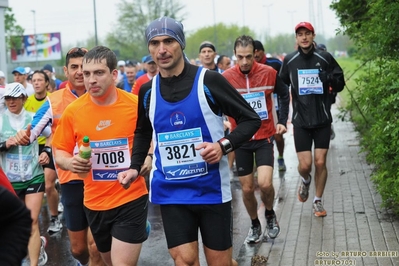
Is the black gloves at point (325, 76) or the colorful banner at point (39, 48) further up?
the colorful banner at point (39, 48)

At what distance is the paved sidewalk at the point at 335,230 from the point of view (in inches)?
264

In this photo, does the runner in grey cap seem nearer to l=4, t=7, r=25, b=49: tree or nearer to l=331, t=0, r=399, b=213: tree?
l=331, t=0, r=399, b=213: tree

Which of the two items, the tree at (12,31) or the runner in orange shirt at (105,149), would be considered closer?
the runner in orange shirt at (105,149)

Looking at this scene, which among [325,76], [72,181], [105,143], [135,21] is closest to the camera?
[105,143]

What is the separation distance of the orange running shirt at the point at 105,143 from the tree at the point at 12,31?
58.8 meters

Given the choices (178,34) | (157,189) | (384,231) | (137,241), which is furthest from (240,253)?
(178,34)

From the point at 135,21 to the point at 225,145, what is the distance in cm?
5080

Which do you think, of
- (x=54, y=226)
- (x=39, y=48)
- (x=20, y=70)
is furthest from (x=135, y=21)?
(x=54, y=226)

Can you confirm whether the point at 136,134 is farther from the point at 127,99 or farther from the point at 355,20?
the point at 355,20

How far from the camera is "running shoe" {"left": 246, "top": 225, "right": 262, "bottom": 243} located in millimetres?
7516

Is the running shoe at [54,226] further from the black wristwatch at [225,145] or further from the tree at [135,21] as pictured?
the tree at [135,21]

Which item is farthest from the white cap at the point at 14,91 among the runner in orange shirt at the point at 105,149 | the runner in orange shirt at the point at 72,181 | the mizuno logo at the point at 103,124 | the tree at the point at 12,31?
the tree at the point at 12,31

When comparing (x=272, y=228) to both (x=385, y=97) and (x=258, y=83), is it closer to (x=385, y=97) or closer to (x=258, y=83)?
(x=258, y=83)

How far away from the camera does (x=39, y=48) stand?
65938 millimetres
